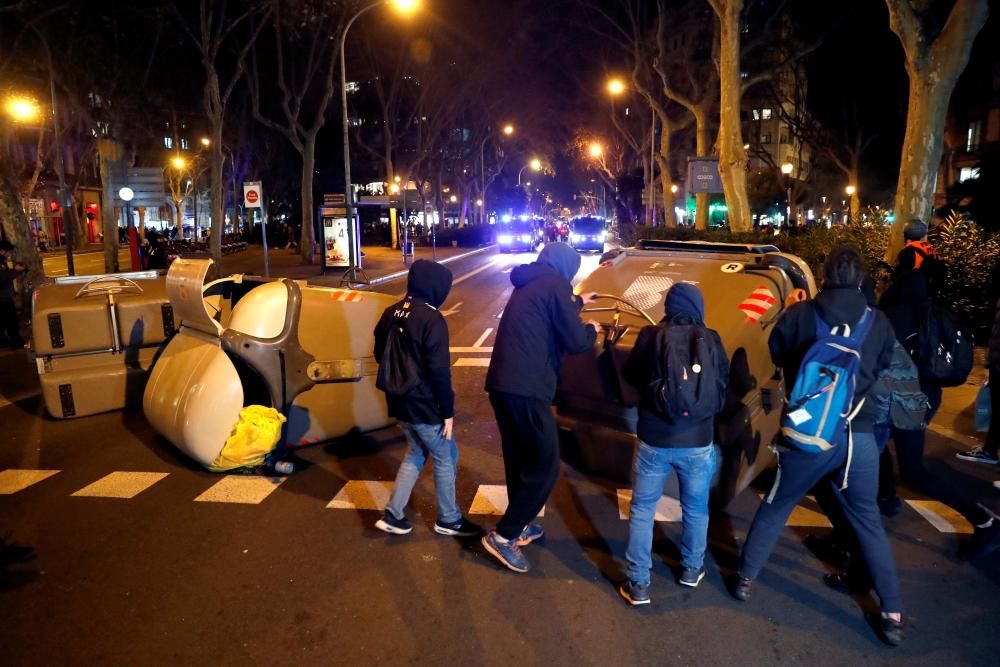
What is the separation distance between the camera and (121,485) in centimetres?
551

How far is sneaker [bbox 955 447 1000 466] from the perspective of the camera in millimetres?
5855

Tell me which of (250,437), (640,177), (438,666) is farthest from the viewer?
(640,177)

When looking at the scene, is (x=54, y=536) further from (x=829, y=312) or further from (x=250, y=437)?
(x=829, y=312)

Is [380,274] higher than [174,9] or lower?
lower

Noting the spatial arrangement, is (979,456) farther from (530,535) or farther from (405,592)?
(405,592)

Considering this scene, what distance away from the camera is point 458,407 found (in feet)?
25.1

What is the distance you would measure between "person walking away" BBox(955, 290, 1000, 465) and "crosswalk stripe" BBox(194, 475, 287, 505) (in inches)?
219

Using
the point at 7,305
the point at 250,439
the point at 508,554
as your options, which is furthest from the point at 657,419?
the point at 7,305

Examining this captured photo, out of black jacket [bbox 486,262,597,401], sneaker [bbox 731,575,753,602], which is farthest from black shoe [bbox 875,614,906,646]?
black jacket [bbox 486,262,597,401]

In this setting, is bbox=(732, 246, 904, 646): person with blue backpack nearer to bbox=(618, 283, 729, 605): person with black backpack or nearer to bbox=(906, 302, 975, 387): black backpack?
bbox=(618, 283, 729, 605): person with black backpack

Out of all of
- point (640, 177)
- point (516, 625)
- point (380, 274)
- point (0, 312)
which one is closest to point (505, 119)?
point (640, 177)

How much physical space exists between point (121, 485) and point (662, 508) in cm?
411

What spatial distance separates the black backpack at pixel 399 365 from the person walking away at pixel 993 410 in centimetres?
440

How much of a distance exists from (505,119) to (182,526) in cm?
4827
